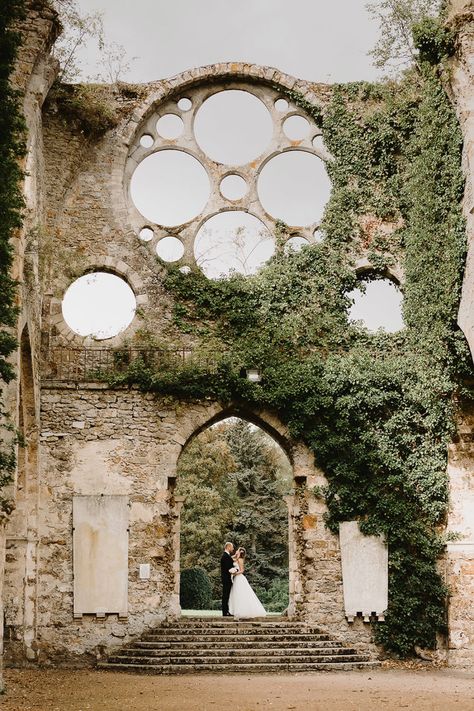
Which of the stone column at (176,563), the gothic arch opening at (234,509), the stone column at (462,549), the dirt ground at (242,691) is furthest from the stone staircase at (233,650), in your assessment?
the gothic arch opening at (234,509)

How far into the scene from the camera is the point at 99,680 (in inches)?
479

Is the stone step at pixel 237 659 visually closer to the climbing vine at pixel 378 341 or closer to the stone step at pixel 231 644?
the stone step at pixel 231 644

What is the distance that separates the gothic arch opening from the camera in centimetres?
2659

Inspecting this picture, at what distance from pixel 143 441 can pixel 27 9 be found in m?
6.63

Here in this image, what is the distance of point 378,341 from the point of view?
52.5 feet

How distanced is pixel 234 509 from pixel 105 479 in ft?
43.4

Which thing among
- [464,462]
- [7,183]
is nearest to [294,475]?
[464,462]

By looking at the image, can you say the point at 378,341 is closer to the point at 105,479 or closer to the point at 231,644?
the point at 105,479

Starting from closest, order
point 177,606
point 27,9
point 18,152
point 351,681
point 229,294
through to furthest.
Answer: point 18,152, point 351,681, point 27,9, point 177,606, point 229,294

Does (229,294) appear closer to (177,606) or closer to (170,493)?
(170,493)

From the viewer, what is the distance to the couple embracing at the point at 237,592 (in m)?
15.4

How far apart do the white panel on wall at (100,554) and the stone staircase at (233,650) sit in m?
0.79

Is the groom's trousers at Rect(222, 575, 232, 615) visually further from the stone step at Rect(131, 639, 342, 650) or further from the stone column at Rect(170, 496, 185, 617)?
the stone step at Rect(131, 639, 342, 650)

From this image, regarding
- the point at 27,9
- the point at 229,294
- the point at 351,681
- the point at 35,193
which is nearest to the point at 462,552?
the point at 351,681
